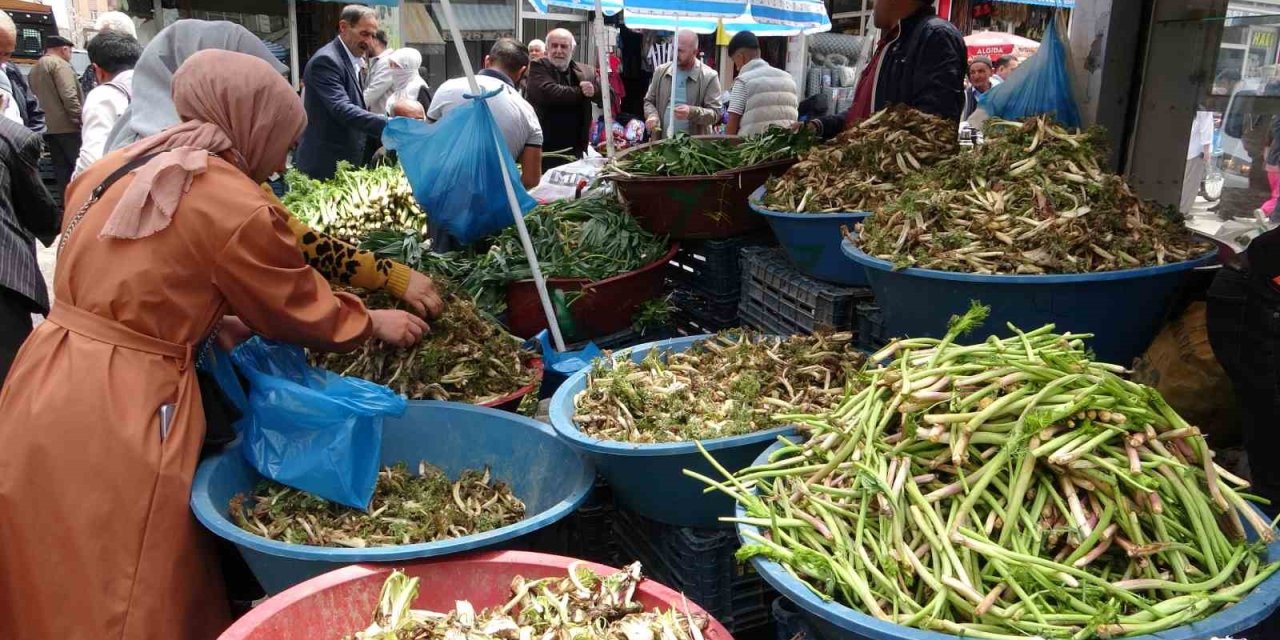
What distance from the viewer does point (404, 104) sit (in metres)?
7.17

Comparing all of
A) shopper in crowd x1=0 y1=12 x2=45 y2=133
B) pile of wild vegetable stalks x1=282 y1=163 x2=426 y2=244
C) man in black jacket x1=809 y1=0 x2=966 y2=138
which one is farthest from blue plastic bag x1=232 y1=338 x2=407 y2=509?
shopper in crowd x1=0 y1=12 x2=45 y2=133

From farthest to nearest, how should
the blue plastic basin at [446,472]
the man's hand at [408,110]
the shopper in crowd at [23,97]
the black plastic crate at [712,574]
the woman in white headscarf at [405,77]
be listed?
the woman in white headscarf at [405,77] → the shopper in crowd at [23,97] → the man's hand at [408,110] → the black plastic crate at [712,574] → the blue plastic basin at [446,472]

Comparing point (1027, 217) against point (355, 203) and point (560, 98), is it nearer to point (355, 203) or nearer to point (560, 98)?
point (355, 203)

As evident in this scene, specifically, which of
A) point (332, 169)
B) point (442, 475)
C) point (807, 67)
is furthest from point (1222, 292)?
point (807, 67)

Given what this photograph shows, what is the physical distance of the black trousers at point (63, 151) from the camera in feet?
29.3

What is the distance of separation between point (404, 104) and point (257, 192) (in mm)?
4958

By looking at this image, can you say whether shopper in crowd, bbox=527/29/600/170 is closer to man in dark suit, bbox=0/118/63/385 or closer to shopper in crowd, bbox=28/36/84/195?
shopper in crowd, bbox=28/36/84/195

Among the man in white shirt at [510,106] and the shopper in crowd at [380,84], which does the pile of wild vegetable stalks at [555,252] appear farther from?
the shopper in crowd at [380,84]

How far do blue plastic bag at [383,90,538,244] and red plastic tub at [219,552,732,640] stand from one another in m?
2.35

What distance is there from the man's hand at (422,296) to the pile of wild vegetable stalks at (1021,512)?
1608 millimetres

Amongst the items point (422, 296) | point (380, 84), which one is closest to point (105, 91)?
point (380, 84)

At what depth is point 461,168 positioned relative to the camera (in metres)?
4.32

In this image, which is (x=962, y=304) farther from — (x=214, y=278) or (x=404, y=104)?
(x=404, y=104)

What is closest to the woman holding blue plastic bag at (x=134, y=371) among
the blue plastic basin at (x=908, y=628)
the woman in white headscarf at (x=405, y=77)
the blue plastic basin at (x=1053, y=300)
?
the blue plastic basin at (x=908, y=628)
